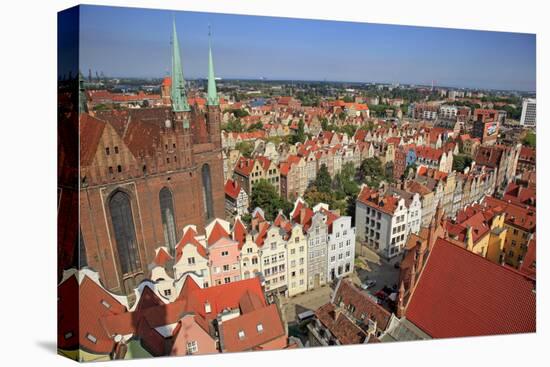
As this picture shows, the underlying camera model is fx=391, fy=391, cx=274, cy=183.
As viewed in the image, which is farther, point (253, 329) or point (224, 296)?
point (224, 296)

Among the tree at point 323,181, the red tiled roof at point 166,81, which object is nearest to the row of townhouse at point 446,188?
the tree at point 323,181

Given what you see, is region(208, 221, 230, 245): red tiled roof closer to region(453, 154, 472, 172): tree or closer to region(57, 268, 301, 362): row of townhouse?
region(57, 268, 301, 362): row of townhouse

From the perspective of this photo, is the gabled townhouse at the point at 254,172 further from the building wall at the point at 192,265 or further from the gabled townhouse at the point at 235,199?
the building wall at the point at 192,265

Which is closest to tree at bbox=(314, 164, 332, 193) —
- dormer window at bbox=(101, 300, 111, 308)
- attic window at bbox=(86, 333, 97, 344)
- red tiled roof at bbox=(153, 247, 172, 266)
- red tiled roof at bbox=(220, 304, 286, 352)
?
red tiled roof at bbox=(220, 304, 286, 352)

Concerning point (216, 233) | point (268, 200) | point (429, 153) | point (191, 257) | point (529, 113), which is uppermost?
point (529, 113)

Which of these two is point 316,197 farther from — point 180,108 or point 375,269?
point 180,108


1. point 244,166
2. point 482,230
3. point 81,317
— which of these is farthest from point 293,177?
point 81,317
